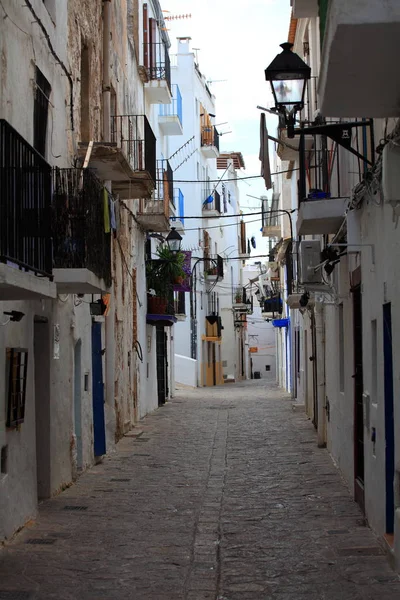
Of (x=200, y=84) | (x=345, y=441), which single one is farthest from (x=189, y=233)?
(x=345, y=441)

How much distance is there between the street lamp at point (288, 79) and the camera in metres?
10.0

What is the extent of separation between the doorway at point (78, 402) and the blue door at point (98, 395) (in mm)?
1120

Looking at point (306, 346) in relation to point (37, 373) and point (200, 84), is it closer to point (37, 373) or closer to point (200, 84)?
point (37, 373)

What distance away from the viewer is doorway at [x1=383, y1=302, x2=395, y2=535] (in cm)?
824

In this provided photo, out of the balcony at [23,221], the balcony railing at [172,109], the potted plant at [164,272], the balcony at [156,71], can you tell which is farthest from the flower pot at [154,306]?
the balcony at [23,221]

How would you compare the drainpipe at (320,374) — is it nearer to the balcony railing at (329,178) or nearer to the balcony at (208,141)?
the balcony railing at (329,178)

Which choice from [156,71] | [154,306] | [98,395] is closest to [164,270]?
[154,306]

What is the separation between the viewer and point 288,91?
10.2 m

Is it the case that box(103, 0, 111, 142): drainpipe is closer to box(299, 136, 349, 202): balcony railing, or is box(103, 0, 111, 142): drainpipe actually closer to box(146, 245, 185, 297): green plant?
box(299, 136, 349, 202): balcony railing

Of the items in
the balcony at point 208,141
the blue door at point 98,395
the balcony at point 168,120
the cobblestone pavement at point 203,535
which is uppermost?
the balcony at point 208,141

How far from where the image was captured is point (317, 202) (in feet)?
37.4

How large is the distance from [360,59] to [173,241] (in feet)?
65.7

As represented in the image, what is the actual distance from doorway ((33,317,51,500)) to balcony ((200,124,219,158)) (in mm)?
34958

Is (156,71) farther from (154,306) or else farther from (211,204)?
(211,204)
